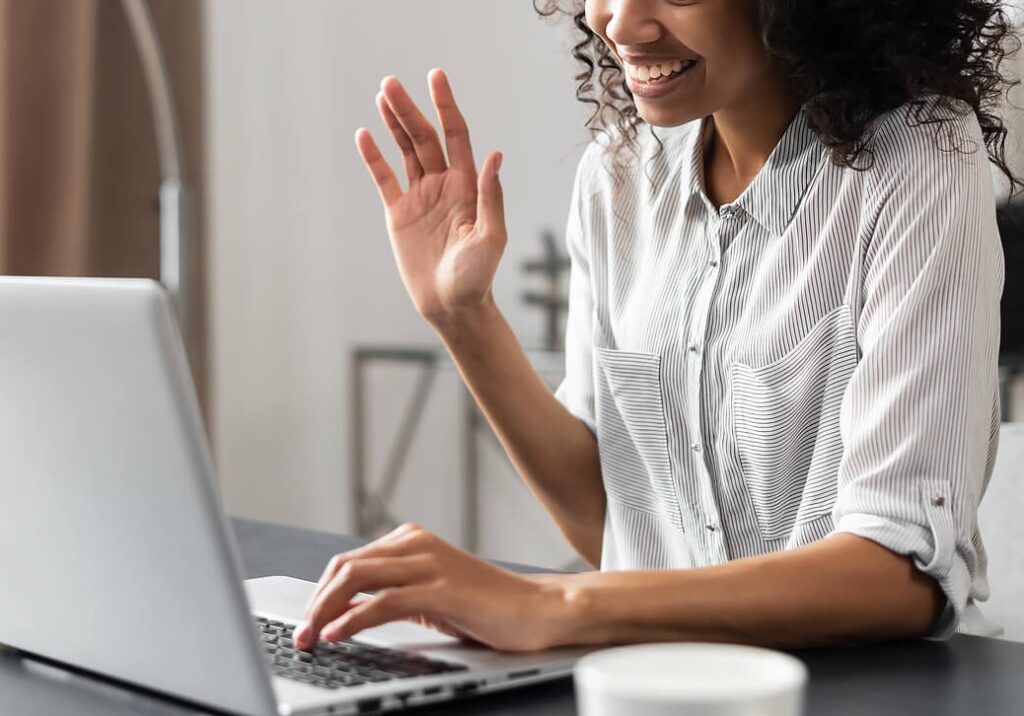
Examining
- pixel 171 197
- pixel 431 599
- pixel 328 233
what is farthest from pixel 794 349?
pixel 328 233

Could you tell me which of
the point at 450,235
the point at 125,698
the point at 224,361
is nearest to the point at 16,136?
the point at 224,361

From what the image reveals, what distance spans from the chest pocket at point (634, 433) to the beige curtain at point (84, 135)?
5.51 feet

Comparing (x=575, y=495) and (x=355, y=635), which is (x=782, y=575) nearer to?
(x=355, y=635)

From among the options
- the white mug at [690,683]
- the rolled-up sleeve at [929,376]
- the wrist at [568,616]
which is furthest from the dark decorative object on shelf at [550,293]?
the white mug at [690,683]

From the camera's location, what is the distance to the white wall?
10.8ft

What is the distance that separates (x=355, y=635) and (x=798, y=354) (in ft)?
1.69

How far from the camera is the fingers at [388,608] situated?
0.77m

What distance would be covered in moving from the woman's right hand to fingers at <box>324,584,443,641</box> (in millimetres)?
461

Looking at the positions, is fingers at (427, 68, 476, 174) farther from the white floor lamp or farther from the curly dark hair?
the white floor lamp

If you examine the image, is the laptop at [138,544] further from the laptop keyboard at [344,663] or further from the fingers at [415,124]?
the fingers at [415,124]

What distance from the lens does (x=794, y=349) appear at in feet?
3.79

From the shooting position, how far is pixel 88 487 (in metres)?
0.70

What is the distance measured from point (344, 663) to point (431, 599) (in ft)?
0.20

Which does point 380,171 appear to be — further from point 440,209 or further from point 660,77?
point 660,77
